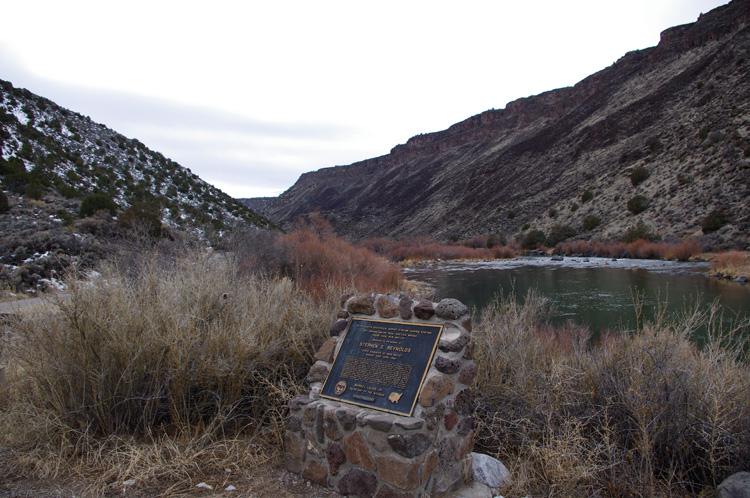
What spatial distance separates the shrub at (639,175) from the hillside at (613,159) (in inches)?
4.6

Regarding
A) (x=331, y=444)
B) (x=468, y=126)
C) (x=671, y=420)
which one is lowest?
(x=671, y=420)

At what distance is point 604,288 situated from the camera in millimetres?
16125

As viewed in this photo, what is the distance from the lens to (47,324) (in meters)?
3.79

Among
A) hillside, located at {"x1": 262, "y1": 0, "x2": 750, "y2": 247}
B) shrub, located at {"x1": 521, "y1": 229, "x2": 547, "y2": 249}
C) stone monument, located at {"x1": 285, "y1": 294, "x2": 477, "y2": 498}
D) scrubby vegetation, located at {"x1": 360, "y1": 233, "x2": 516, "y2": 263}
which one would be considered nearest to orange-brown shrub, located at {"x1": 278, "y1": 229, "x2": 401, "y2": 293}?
stone monument, located at {"x1": 285, "y1": 294, "x2": 477, "y2": 498}

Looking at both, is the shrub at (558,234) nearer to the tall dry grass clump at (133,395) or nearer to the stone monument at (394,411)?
the stone monument at (394,411)

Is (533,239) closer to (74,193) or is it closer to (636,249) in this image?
(636,249)

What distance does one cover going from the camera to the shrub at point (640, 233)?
2683cm

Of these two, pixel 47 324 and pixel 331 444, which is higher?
pixel 47 324

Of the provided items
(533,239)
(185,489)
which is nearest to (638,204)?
(533,239)

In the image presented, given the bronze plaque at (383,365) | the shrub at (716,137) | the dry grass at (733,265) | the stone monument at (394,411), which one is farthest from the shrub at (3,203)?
the shrub at (716,137)

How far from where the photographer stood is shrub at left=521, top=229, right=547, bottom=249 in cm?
3847

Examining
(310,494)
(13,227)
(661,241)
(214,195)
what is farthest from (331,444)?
(214,195)

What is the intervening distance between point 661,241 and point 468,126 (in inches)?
2962

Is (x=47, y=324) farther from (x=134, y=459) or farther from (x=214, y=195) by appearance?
(x=214, y=195)
